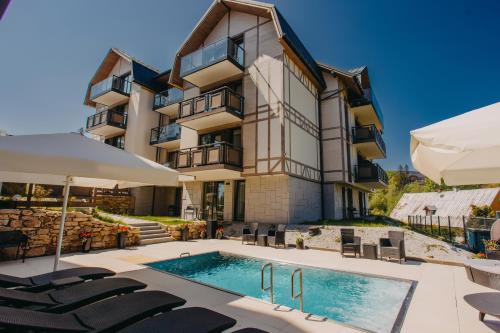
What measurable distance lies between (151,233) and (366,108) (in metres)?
19.4

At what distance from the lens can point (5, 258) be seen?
7363mm

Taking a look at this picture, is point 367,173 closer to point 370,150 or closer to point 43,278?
point 370,150

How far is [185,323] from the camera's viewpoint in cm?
230

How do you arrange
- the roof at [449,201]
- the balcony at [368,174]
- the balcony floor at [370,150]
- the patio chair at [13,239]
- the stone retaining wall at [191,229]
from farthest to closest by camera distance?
the roof at [449,201] → the balcony floor at [370,150] → the balcony at [368,174] → the stone retaining wall at [191,229] → the patio chair at [13,239]

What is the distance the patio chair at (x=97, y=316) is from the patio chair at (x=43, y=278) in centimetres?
156

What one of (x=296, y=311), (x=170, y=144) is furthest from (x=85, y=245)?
(x=170, y=144)

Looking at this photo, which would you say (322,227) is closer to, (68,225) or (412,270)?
(412,270)

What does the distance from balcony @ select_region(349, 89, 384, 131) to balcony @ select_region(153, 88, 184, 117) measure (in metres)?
14.6

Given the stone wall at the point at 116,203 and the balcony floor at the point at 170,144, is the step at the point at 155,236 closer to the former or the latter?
the stone wall at the point at 116,203

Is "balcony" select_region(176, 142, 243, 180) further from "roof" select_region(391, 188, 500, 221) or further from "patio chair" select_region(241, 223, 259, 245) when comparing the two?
"roof" select_region(391, 188, 500, 221)

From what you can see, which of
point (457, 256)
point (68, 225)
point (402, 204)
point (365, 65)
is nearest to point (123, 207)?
point (68, 225)

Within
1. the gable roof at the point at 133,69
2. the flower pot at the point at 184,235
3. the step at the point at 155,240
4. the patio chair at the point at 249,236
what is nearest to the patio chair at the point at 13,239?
the step at the point at 155,240

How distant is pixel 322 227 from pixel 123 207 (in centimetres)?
1553

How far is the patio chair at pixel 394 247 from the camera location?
8266mm
